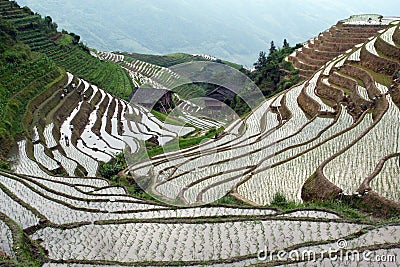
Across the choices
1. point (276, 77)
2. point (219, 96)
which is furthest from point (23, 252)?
point (276, 77)

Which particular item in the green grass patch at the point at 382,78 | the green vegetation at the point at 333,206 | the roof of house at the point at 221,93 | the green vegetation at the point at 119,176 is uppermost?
the green grass patch at the point at 382,78

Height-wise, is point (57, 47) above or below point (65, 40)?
below

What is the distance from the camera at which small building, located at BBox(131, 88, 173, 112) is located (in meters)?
27.6

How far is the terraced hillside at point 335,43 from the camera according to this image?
31.0m

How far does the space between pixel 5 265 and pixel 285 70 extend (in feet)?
101

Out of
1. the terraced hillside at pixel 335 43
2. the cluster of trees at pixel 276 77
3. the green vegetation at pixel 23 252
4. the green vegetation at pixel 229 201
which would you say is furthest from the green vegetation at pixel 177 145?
the terraced hillside at pixel 335 43

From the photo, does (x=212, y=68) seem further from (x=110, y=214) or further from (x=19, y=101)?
(x=19, y=101)

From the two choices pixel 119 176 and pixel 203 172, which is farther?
pixel 119 176

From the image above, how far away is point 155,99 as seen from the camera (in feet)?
93.2

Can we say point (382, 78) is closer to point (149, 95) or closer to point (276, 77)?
point (276, 77)

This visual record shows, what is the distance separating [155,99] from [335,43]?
17.5 meters

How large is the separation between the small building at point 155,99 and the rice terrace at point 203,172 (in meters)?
0.73

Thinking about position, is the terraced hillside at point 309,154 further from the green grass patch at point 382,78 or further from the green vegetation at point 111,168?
the green vegetation at point 111,168

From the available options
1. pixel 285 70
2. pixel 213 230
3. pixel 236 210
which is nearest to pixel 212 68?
pixel 236 210
